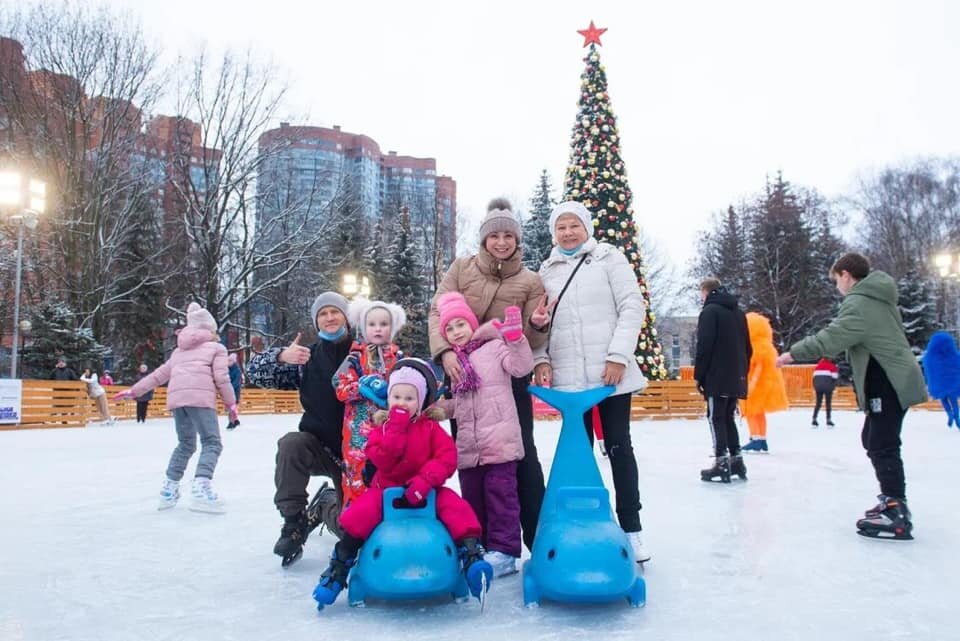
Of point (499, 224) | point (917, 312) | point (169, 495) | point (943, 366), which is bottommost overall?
point (169, 495)

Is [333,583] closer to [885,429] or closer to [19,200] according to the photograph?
[885,429]

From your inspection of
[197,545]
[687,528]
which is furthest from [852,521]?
[197,545]

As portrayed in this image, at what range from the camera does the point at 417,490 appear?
2.63 m

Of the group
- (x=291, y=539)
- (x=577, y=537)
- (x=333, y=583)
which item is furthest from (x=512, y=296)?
(x=291, y=539)

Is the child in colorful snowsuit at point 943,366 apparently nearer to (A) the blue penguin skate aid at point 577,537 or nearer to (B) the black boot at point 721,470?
(B) the black boot at point 721,470

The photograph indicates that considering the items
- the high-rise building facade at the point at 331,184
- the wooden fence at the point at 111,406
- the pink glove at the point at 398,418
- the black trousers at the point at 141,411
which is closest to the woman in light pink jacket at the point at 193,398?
the pink glove at the point at 398,418

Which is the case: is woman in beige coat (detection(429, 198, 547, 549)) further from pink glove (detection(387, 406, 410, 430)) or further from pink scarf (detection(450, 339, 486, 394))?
pink glove (detection(387, 406, 410, 430))

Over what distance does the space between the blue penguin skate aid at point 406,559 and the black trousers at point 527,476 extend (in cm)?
71

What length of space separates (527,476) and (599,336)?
2.59 ft

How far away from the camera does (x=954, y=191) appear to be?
119 feet

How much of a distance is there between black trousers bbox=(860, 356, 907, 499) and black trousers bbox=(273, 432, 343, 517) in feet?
9.93

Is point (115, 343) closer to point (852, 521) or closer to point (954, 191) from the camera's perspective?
point (852, 521)

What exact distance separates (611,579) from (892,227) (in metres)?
41.2

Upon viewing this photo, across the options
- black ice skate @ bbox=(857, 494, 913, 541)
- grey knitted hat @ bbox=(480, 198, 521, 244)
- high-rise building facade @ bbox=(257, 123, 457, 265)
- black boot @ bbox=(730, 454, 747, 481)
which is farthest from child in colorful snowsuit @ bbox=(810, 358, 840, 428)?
high-rise building facade @ bbox=(257, 123, 457, 265)
